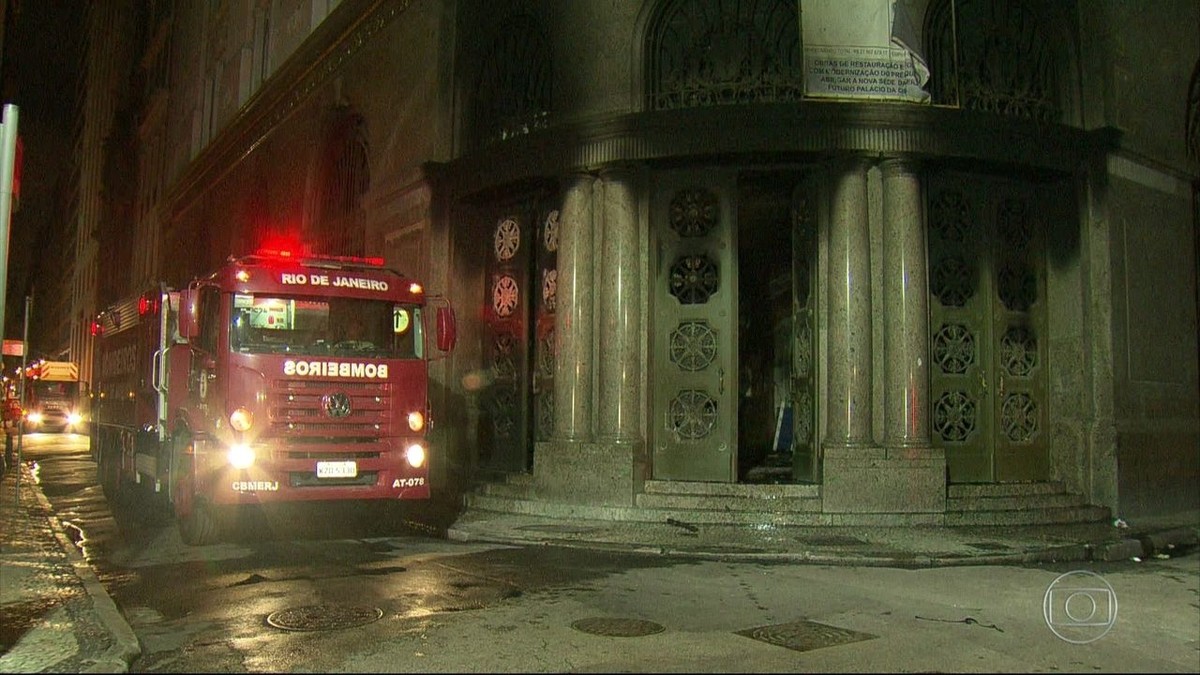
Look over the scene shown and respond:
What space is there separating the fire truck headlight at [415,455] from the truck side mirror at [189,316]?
2.67 m

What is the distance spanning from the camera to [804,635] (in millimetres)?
6527

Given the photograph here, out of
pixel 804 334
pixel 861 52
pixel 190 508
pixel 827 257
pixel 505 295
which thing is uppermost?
pixel 861 52

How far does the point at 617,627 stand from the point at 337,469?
506 cm

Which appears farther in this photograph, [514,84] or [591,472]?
[514,84]

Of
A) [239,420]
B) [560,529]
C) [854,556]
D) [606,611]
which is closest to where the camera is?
[606,611]

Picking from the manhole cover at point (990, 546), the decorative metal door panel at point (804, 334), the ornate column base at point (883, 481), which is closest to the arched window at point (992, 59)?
the decorative metal door panel at point (804, 334)

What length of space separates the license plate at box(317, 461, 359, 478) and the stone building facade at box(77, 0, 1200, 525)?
9.14 feet

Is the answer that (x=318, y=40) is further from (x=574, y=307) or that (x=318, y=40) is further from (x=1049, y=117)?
(x=1049, y=117)

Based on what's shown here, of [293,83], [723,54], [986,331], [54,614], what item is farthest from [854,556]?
[293,83]

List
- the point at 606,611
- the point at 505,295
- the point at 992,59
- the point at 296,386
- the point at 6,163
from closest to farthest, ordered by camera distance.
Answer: the point at 6,163
the point at 606,611
the point at 296,386
the point at 992,59
the point at 505,295

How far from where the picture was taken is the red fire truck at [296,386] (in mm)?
10484

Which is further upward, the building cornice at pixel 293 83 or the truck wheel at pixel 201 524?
the building cornice at pixel 293 83

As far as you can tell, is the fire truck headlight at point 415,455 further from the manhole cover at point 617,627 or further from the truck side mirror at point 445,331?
the manhole cover at point 617,627

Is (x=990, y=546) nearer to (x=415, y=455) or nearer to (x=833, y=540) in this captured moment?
(x=833, y=540)
